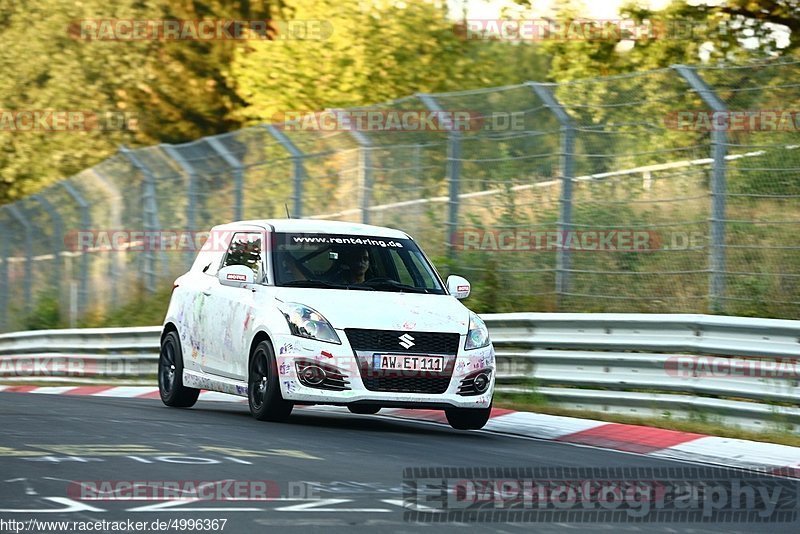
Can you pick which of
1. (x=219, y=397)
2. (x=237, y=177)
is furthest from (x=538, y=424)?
(x=237, y=177)

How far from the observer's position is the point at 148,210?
23391mm

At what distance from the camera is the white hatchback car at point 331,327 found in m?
11.0

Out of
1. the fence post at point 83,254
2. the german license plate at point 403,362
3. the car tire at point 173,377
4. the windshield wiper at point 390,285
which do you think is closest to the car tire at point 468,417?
the german license plate at point 403,362

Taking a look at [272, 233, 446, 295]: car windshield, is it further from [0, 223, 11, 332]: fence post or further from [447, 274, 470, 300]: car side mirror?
[0, 223, 11, 332]: fence post

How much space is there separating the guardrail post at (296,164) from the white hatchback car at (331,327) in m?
5.50

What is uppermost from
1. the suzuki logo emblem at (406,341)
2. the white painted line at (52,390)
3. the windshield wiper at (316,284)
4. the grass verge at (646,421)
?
the windshield wiper at (316,284)

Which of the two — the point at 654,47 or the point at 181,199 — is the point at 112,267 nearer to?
the point at 181,199

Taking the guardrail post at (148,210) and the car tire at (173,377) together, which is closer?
the car tire at (173,377)

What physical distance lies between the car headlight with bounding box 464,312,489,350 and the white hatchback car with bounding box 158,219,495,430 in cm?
1

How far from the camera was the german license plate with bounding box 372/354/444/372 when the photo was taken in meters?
11.0

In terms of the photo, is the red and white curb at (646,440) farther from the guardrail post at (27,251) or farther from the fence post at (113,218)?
the guardrail post at (27,251)

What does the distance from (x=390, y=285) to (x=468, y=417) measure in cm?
124

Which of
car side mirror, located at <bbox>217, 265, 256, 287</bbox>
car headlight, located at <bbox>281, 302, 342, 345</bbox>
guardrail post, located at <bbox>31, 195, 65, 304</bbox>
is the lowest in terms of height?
car headlight, located at <bbox>281, 302, 342, 345</bbox>

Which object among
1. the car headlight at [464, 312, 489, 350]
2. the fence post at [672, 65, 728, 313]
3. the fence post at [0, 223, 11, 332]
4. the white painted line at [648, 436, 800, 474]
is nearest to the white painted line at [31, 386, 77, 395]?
the car headlight at [464, 312, 489, 350]
